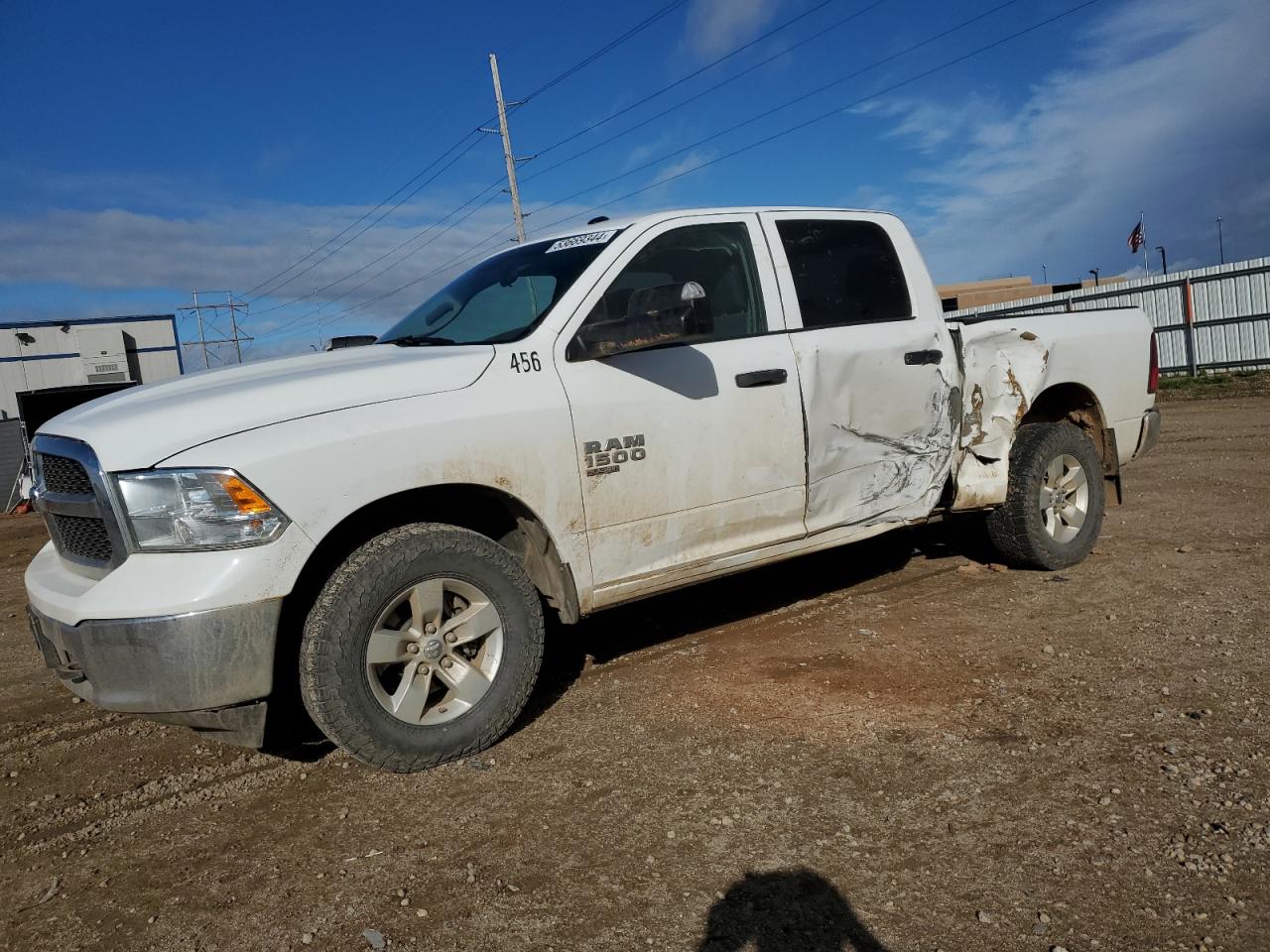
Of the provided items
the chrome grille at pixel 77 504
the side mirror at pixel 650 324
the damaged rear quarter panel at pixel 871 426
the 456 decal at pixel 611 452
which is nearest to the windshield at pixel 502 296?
the side mirror at pixel 650 324

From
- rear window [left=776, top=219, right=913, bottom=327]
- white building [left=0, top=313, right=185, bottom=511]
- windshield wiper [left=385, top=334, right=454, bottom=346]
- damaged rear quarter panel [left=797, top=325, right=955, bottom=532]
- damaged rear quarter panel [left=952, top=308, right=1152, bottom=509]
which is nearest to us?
windshield wiper [left=385, top=334, right=454, bottom=346]

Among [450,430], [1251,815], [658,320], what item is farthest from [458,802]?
[1251,815]

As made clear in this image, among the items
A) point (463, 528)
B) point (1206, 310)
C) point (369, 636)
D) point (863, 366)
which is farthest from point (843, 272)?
point (1206, 310)

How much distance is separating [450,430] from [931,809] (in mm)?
2020

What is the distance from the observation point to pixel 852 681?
3.97 m

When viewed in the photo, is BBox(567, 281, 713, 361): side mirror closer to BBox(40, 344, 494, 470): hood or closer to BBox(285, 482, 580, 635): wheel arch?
BBox(40, 344, 494, 470): hood

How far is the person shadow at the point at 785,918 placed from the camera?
2.30m

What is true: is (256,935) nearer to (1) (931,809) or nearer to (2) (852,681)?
(1) (931,809)

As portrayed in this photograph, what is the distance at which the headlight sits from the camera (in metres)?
2.90

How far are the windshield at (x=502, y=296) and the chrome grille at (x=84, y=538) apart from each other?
1.56 metres

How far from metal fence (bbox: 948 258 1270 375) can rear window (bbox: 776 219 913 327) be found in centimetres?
1383

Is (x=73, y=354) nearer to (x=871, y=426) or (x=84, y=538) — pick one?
(x=84, y=538)

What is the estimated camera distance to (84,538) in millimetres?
3211

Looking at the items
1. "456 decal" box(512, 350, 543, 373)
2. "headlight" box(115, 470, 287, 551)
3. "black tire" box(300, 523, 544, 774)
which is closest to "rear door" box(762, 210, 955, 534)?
"456 decal" box(512, 350, 543, 373)
